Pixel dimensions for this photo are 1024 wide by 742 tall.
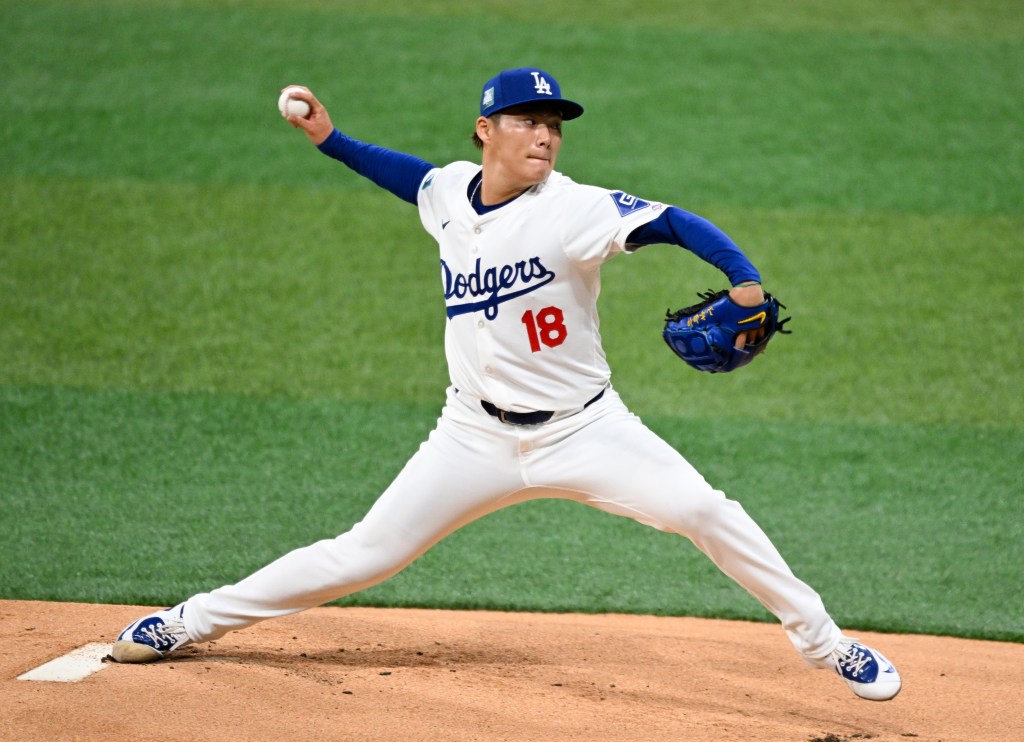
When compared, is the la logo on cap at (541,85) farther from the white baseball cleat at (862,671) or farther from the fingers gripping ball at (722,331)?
the white baseball cleat at (862,671)

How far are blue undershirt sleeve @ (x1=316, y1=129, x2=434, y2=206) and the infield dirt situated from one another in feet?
5.18

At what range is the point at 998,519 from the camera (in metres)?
5.86

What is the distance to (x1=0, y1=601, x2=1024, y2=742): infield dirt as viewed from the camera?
366 centimetres

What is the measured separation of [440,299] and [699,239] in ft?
16.4

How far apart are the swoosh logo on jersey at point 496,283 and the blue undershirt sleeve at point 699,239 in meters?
0.29

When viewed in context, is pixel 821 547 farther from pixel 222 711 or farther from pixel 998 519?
pixel 222 711

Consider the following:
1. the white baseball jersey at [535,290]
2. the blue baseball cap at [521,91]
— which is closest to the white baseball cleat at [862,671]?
the white baseball jersey at [535,290]

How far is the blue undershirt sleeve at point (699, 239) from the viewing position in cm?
334

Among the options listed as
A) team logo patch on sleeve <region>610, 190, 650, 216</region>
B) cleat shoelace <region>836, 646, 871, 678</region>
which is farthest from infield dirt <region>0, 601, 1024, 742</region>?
team logo patch on sleeve <region>610, 190, 650, 216</region>

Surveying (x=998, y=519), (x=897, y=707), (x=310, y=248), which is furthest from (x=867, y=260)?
(x=897, y=707)

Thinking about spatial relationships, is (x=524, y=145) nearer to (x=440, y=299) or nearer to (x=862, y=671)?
(x=862, y=671)

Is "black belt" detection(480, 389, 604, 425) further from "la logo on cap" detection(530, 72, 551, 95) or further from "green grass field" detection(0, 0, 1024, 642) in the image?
"green grass field" detection(0, 0, 1024, 642)

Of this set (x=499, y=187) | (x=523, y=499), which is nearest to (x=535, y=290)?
(x=499, y=187)

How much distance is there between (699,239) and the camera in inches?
134
